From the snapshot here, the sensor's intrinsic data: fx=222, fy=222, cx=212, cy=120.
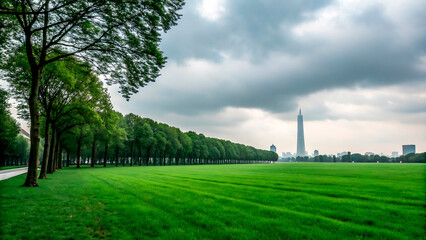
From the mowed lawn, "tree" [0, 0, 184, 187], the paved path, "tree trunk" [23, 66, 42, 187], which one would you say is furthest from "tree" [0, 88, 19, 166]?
the mowed lawn

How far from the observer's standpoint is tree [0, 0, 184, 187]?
37.1ft

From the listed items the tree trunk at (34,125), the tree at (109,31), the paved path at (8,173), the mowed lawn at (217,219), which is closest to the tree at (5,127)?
the paved path at (8,173)

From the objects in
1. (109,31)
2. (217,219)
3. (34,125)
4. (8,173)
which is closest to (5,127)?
(8,173)

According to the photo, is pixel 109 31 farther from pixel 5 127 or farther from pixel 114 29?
pixel 5 127

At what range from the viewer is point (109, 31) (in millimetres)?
12859

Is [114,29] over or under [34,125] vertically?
over

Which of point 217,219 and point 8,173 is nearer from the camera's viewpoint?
point 217,219

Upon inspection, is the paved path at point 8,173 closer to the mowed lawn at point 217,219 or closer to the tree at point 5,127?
the tree at point 5,127

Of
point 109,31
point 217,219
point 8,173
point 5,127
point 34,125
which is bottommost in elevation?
point 8,173

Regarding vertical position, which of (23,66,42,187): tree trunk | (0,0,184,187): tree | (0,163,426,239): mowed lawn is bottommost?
(0,163,426,239): mowed lawn

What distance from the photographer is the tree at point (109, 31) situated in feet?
37.1

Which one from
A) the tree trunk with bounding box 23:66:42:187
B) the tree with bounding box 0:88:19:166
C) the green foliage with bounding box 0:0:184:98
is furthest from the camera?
the tree with bounding box 0:88:19:166

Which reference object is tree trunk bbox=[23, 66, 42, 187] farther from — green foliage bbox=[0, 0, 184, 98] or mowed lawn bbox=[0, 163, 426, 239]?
mowed lawn bbox=[0, 163, 426, 239]

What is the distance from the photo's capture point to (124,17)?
464 inches
